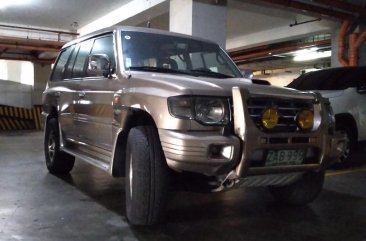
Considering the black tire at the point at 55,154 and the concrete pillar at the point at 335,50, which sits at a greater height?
the concrete pillar at the point at 335,50

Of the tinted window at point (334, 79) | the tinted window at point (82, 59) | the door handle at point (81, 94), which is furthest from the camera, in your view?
the tinted window at point (334, 79)

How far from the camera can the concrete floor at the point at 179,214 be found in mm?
3057

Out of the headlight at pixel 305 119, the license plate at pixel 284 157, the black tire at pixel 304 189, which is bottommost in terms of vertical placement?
the black tire at pixel 304 189

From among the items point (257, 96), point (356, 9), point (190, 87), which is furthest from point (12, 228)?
point (356, 9)

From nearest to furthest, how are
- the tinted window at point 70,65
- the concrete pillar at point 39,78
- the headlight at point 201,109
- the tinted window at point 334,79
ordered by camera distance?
the headlight at point 201,109
the tinted window at point 70,65
the tinted window at point 334,79
the concrete pillar at point 39,78

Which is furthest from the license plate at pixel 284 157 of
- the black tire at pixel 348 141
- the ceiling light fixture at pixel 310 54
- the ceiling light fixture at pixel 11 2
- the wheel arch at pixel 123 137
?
the ceiling light fixture at pixel 310 54

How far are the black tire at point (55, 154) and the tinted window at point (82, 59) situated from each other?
3.07ft

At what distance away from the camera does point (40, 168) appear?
593 centimetres

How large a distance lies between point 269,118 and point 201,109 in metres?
0.51

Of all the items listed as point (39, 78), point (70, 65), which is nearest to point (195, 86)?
point (70, 65)

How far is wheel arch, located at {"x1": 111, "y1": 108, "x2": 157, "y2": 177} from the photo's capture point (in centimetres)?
320

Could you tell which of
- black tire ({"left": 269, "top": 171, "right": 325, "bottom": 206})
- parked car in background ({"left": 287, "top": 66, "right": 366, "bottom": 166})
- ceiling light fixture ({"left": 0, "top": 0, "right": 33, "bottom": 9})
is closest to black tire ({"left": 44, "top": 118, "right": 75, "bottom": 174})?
black tire ({"left": 269, "top": 171, "right": 325, "bottom": 206})

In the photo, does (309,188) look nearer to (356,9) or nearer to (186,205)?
(186,205)

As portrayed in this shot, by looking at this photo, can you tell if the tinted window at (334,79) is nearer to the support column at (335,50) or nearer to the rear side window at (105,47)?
the support column at (335,50)
